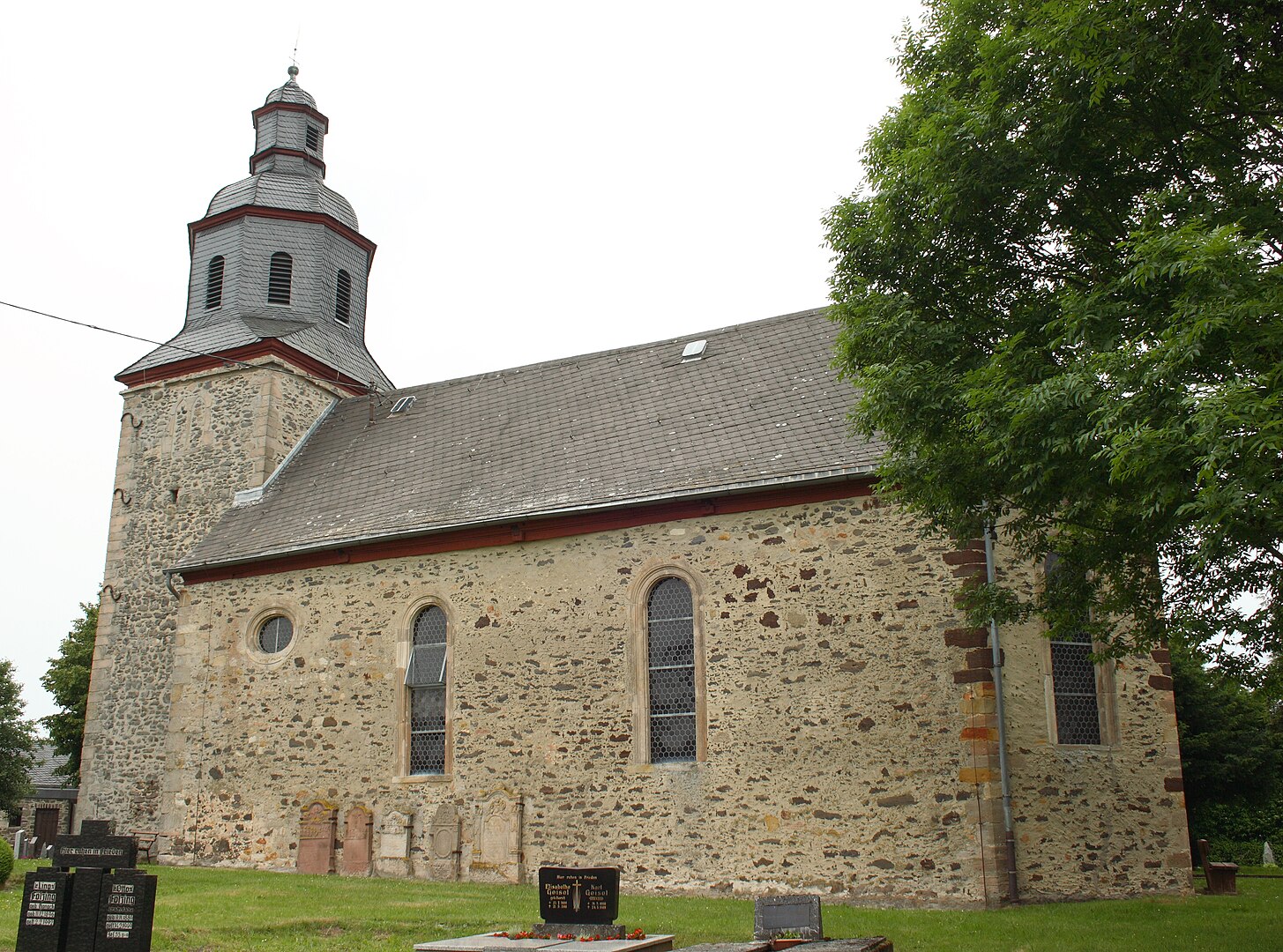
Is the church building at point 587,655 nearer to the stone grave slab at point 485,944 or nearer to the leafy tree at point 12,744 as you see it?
the stone grave slab at point 485,944

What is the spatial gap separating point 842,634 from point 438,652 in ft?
19.5

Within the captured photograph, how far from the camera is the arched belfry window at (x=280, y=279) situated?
71.7 ft

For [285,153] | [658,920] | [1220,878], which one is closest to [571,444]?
[658,920]

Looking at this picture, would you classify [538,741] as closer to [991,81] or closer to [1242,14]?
[991,81]

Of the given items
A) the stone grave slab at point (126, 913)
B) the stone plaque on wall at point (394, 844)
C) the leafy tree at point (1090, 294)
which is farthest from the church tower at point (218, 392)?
the leafy tree at point (1090, 294)

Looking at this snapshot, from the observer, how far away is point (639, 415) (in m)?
16.8

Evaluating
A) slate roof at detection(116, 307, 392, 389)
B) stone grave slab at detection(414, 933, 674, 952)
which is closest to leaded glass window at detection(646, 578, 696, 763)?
stone grave slab at detection(414, 933, 674, 952)

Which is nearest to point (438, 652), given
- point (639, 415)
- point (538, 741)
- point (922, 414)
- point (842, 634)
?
point (538, 741)

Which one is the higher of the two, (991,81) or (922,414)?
(991,81)

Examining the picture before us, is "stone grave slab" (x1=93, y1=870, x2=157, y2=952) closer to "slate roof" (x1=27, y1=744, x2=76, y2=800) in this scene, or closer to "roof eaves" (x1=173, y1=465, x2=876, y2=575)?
"roof eaves" (x1=173, y1=465, x2=876, y2=575)

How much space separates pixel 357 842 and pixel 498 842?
2.28 meters

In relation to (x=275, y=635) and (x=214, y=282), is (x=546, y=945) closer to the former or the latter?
(x=275, y=635)

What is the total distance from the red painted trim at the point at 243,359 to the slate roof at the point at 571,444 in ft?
3.67

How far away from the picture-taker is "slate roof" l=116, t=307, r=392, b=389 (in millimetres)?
20781
